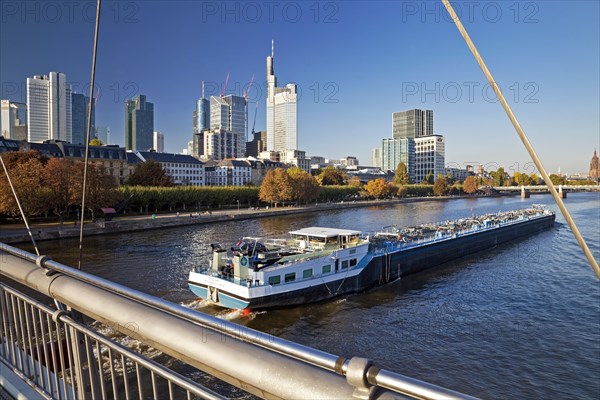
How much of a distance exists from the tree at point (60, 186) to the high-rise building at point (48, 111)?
11123cm

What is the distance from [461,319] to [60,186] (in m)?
40.6

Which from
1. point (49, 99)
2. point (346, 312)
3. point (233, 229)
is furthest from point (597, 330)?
point (49, 99)

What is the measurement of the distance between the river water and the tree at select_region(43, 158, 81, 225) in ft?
36.9

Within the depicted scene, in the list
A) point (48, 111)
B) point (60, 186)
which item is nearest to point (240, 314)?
point (60, 186)

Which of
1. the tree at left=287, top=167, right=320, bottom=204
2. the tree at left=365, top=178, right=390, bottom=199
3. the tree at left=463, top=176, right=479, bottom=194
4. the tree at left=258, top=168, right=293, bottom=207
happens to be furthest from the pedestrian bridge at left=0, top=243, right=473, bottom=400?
the tree at left=463, top=176, right=479, bottom=194

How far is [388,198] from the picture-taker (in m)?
114

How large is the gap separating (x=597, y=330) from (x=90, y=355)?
66.6 feet

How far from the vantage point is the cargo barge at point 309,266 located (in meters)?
18.4

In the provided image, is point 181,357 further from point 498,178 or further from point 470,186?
point 498,178

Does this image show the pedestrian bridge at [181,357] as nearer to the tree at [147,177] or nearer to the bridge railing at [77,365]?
the bridge railing at [77,365]

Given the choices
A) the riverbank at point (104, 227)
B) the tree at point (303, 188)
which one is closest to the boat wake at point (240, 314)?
the riverbank at point (104, 227)

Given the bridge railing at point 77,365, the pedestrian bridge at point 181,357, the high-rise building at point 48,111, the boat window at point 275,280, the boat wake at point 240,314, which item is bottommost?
the boat wake at point 240,314

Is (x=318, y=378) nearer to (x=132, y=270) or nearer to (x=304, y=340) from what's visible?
(x=304, y=340)

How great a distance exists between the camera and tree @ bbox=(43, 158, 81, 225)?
42469 millimetres
